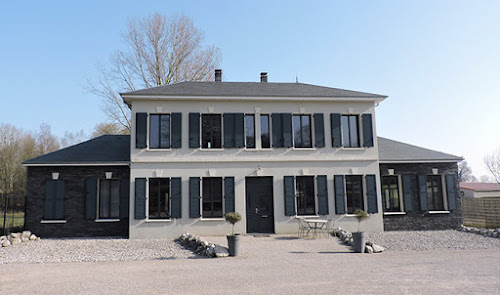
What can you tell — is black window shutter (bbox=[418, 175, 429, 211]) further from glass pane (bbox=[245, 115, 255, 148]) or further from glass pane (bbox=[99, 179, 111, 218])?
glass pane (bbox=[99, 179, 111, 218])

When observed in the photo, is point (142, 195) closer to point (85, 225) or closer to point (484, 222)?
point (85, 225)

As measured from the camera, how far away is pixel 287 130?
14.6 m

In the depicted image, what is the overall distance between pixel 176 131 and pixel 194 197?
9.22 feet

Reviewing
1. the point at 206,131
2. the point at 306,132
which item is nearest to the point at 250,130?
the point at 206,131

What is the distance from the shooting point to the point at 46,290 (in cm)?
663

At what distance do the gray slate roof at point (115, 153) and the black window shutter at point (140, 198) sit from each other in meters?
1.29

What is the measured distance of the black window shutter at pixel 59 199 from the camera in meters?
13.9

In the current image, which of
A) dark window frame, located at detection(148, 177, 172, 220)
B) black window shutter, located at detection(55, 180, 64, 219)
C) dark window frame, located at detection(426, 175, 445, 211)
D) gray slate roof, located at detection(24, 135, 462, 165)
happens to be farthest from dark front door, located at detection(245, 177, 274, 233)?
black window shutter, located at detection(55, 180, 64, 219)

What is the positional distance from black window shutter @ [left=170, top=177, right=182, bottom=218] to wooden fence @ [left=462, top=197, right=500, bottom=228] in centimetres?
1423

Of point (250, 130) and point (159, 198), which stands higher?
point (250, 130)

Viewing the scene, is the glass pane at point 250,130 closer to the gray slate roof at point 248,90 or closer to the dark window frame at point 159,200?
the gray slate roof at point 248,90

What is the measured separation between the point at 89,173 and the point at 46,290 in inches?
327

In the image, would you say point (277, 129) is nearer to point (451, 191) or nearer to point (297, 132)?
point (297, 132)

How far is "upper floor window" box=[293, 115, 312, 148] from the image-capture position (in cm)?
1487
